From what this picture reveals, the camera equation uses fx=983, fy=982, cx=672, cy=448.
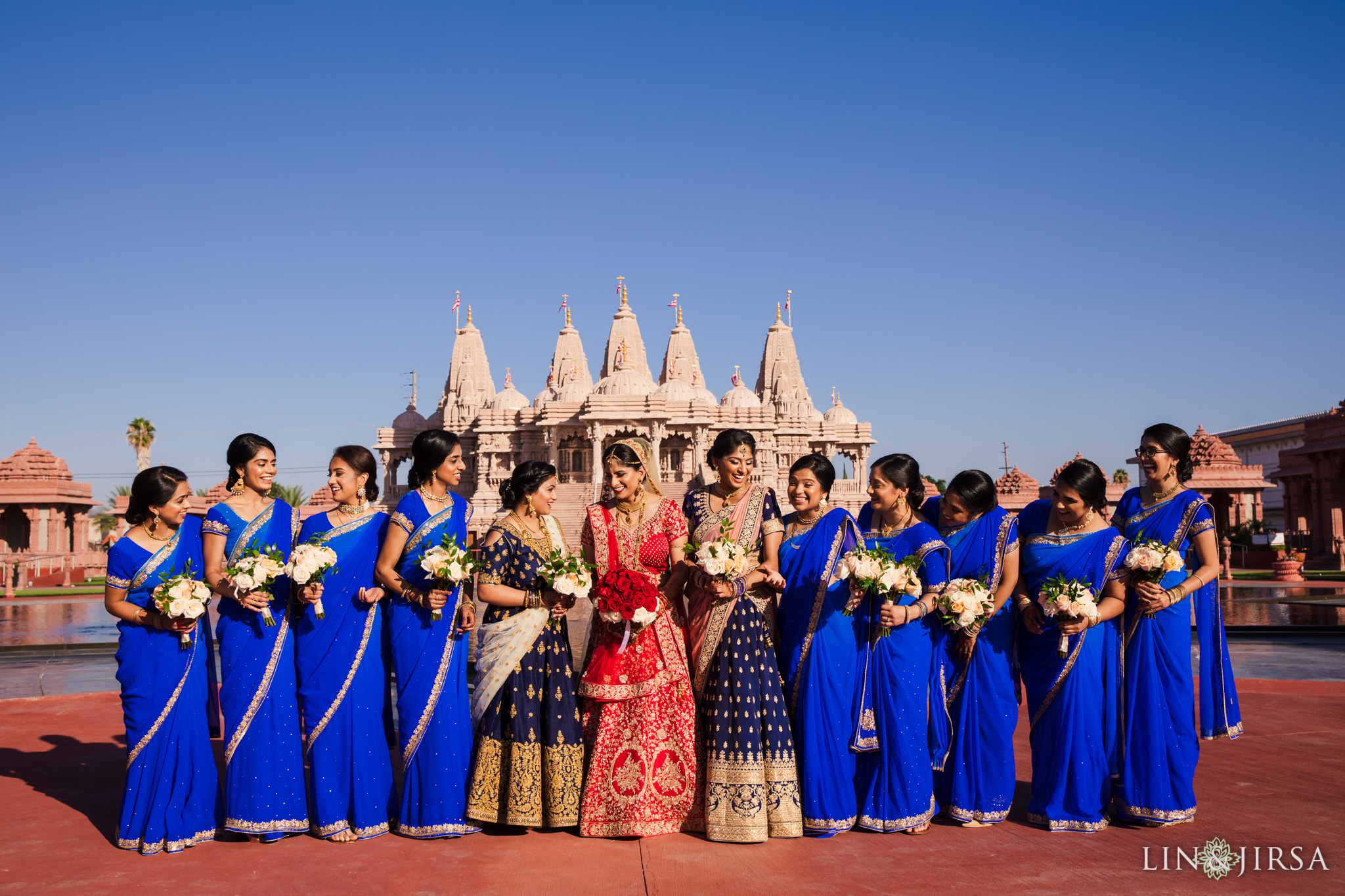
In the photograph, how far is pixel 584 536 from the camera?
4.85 m

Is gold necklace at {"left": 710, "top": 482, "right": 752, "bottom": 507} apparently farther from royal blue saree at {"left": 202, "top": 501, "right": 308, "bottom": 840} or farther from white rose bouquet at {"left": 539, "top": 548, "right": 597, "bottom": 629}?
royal blue saree at {"left": 202, "top": 501, "right": 308, "bottom": 840}

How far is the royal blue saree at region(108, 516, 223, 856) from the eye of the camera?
440 centimetres

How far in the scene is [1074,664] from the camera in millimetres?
4660

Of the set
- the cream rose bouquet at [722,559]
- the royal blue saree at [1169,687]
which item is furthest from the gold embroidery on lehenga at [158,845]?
the royal blue saree at [1169,687]

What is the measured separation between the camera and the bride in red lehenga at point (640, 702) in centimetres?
448

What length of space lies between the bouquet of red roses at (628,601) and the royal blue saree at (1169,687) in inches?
93.0

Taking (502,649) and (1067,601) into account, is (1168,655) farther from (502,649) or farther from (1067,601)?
(502,649)

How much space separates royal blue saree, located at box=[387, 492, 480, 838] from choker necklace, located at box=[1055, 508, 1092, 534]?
2896mm

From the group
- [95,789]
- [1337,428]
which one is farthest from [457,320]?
[95,789]

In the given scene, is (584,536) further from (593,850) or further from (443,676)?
(593,850)

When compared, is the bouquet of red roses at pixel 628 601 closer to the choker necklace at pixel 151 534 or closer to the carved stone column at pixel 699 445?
the choker necklace at pixel 151 534

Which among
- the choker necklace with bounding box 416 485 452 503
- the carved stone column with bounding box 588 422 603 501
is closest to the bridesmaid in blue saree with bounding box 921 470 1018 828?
the choker necklace with bounding box 416 485 452 503

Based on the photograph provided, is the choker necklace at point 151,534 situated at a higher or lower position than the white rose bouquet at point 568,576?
higher

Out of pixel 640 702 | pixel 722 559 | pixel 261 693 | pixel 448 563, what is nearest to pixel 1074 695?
pixel 722 559
